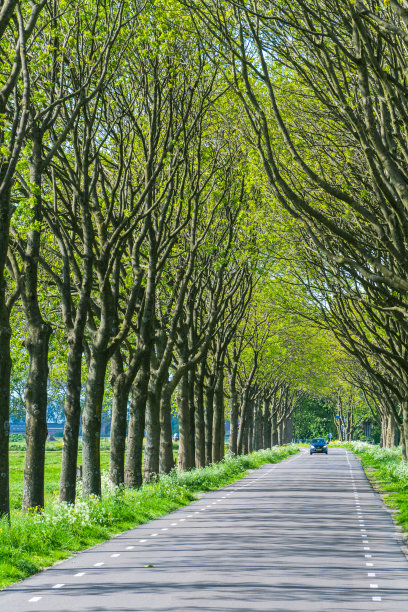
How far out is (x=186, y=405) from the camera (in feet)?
101

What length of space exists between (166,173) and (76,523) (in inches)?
447

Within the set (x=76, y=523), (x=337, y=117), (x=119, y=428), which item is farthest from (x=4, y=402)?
(x=119, y=428)

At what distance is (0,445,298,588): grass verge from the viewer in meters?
11.9

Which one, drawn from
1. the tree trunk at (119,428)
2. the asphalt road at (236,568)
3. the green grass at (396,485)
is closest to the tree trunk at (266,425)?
the green grass at (396,485)

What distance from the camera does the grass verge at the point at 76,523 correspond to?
11.9 m

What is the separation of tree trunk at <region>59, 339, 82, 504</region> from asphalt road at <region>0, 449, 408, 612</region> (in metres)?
1.56

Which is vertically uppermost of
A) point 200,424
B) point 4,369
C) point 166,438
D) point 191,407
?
point 191,407

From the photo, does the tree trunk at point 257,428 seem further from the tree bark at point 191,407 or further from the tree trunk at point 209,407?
the tree bark at point 191,407

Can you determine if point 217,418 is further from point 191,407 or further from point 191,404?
point 191,404

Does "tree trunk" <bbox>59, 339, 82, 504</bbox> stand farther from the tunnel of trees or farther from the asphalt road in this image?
the asphalt road

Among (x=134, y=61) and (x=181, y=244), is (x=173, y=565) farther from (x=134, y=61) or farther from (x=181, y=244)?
(x=181, y=244)

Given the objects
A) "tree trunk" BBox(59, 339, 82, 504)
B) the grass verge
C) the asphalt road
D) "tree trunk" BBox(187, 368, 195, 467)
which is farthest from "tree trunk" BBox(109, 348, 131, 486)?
"tree trunk" BBox(187, 368, 195, 467)

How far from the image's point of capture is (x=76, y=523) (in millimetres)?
15227

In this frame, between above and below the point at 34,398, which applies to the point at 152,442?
below
